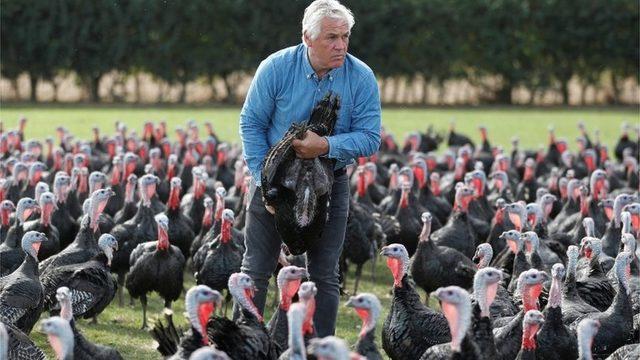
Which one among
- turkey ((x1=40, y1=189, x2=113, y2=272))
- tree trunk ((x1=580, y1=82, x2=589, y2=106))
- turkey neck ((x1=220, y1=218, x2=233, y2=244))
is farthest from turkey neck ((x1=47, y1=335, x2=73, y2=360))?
tree trunk ((x1=580, y1=82, x2=589, y2=106))

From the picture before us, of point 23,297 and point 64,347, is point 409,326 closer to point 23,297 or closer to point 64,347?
point 64,347

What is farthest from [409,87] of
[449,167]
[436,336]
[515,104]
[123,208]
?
[436,336]

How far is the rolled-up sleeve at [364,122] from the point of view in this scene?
6552 mm

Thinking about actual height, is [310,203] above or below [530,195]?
above

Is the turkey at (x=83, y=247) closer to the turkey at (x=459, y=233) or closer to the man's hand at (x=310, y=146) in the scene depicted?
the turkey at (x=459, y=233)

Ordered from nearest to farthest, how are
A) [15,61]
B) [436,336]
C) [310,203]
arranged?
[310,203]
[436,336]
[15,61]

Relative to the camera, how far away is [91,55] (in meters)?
32.5

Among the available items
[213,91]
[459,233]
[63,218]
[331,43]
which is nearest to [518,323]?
[331,43]

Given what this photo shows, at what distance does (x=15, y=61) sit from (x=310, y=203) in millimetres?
27475

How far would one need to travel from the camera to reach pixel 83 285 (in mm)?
9109

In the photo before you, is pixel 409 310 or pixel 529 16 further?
pixel 529 16

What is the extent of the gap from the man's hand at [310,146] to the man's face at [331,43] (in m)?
0.42

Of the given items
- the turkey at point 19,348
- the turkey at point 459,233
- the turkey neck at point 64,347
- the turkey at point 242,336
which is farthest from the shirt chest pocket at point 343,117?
the turkey at point 459,233

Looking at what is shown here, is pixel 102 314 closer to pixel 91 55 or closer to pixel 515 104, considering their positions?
pixel 91 55
